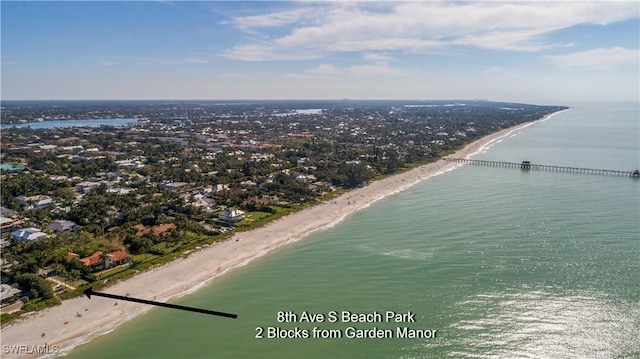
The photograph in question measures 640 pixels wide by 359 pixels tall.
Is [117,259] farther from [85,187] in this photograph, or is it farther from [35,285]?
[85,187]

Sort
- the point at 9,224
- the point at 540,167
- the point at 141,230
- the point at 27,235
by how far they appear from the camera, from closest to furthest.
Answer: the point at 27,235 → the point at 141,230 → the point at 9,224 → the point at 540,167

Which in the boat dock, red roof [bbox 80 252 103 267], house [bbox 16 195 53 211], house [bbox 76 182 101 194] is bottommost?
red roof [bbox 80 252 103 267]

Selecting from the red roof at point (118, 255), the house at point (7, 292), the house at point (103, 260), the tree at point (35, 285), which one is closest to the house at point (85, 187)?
the house at point (103, 260)

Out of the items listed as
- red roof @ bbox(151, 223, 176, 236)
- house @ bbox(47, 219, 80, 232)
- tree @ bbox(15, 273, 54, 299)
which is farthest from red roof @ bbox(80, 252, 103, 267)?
house @ bbox(47, 219, 80, 232)

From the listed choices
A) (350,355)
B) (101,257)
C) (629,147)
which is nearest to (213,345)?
(350,355)

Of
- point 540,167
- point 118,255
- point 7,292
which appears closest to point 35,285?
point 7,292

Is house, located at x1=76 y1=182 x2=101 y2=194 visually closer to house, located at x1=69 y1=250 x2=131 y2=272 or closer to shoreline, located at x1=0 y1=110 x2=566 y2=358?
house, located at x1=69 y1=250 x2=131 y2=272
